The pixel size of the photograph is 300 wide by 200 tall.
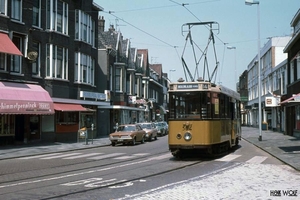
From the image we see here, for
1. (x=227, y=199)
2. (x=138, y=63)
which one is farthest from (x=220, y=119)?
(x=138, y=63)

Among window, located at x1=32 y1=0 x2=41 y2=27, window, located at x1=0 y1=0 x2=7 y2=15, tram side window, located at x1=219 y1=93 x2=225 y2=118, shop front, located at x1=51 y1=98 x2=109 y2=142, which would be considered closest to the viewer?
tram side window, located at x1=219 y1=93 x2=225 y2=118

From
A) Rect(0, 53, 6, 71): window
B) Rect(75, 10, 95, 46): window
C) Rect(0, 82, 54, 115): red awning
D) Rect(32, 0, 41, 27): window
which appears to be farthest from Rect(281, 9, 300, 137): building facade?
Rect(0, 53, 6, 71): window

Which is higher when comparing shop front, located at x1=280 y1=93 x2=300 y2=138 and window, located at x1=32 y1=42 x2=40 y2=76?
window, located at x1=32 y1=42 x2=40 y2=76

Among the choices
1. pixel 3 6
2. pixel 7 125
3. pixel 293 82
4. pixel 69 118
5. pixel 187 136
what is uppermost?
pixel 3 6

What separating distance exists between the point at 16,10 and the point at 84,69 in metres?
9.46

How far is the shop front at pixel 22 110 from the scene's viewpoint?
961 inches

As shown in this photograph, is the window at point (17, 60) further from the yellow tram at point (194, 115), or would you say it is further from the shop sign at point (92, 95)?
the yellow tram at point (194, 115)

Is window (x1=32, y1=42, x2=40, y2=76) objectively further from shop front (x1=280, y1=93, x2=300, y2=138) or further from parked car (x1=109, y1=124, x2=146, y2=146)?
shop front (x1=280, y1=93, x2=300, y2=138)

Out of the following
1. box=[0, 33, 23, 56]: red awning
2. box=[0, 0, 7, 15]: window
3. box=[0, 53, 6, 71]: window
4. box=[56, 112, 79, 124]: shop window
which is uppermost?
box=[0, 0, 7, 15]: window

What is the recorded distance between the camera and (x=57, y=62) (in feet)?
102

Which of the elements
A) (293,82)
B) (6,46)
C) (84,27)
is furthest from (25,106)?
(293,82)

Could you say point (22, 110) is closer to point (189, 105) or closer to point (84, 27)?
point (84, 27)

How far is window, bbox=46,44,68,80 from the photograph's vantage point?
3028 cm

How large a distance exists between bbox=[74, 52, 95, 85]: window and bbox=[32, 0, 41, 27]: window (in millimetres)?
5324
